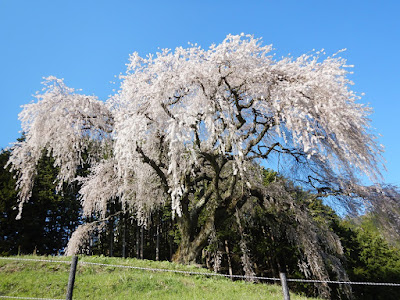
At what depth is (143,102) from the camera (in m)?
7.39

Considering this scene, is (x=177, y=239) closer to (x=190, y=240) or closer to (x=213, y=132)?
(x=190, y=240)

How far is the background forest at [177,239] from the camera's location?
14828 millimetres

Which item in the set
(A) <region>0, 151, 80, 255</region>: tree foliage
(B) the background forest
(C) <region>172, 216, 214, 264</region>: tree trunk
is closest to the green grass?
(C) <region>172, 216, 214, 264</region>: tree trunk

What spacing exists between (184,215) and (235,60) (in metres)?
5.10

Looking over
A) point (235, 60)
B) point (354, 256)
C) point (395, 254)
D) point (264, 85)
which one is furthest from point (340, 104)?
point (395, 254)

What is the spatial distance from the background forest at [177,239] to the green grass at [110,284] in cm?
559

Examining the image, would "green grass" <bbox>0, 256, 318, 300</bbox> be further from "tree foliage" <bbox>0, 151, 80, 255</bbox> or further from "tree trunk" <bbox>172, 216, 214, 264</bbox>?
"tree foliage" <bbox>0, 151, 80, 255</bbox>

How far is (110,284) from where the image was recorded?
18.5 ft

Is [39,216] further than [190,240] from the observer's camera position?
Yes

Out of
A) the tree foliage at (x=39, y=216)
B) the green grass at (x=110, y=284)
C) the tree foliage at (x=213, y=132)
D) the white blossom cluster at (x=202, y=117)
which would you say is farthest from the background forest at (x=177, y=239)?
the green grass at (x=110, y=284)

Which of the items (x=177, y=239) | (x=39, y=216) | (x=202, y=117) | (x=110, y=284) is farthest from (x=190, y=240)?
(x=39, y=216)

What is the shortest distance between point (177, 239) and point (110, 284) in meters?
11.2

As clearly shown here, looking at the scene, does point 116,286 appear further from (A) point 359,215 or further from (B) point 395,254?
(B) point 395,254

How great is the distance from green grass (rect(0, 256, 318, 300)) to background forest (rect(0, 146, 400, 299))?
5586 mm
